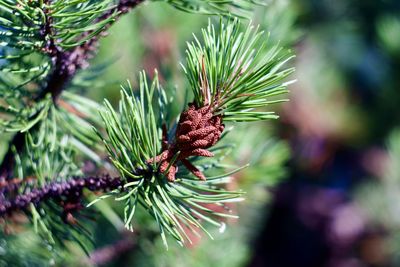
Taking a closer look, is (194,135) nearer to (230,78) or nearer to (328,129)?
(230,78)

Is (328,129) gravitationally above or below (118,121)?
below

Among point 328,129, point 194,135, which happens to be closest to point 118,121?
point 194,135

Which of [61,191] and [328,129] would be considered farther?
[328,129]

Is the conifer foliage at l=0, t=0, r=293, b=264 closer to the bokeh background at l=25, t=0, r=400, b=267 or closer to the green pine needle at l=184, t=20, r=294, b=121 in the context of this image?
the green pine needle at l=184, t=20, r=294, b=121

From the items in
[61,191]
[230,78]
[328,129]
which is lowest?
[328,129]

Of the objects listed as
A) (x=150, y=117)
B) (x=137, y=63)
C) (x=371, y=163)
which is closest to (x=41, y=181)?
(x=150, y=117)

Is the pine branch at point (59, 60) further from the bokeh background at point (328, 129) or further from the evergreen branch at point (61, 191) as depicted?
the bokeh background at point (328, 129)

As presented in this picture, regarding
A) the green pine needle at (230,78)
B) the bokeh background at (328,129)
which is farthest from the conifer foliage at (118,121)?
the bokeh background at (328,129)
